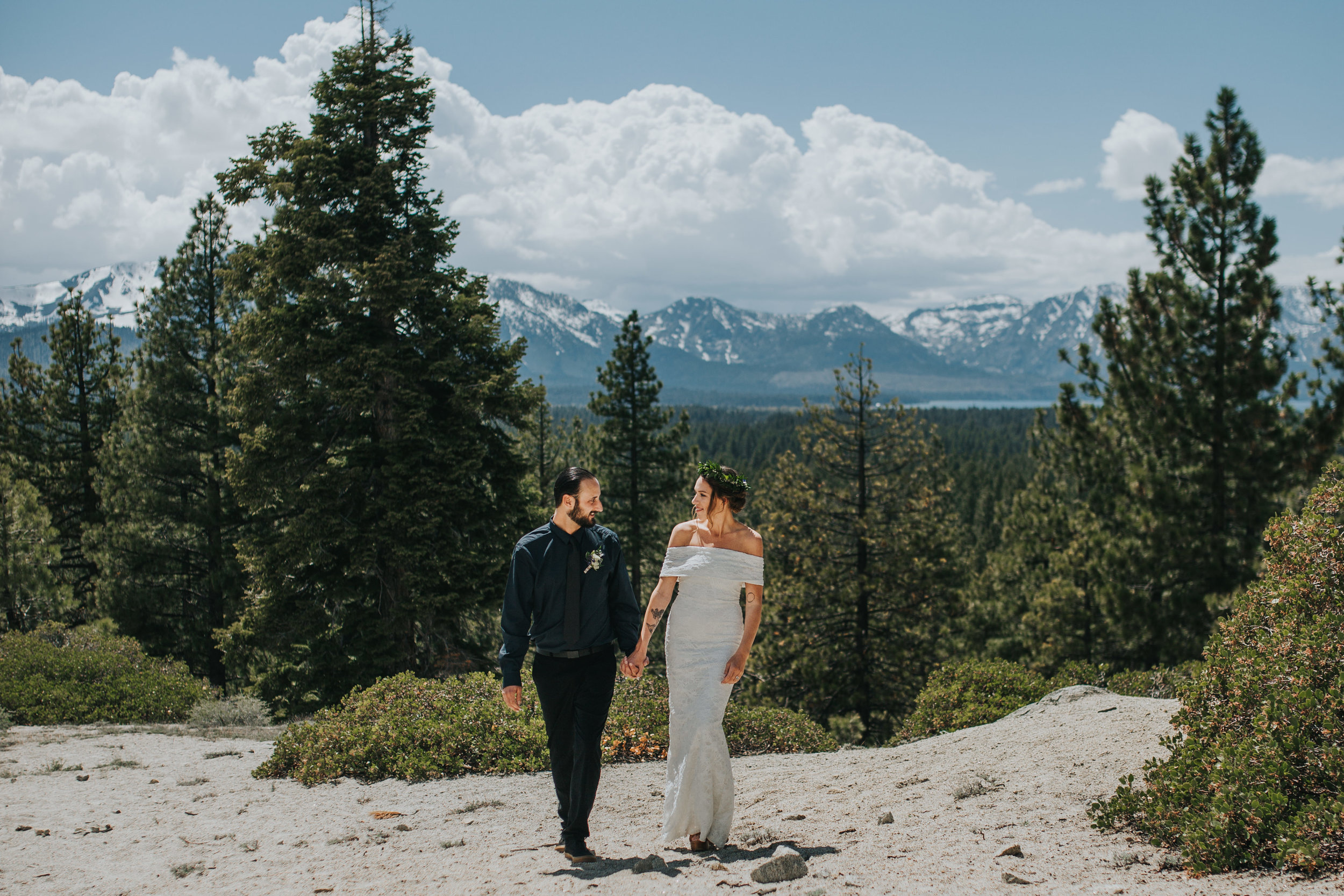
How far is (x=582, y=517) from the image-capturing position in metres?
4.62

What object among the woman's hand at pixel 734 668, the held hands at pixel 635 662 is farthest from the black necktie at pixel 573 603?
the woman's hand at pixel 734 668

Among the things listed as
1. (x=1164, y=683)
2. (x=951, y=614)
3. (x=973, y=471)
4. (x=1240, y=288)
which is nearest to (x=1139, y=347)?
(x=1240, y=288)

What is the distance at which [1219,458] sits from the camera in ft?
43.4

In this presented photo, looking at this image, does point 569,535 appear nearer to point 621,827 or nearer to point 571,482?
point 571,482

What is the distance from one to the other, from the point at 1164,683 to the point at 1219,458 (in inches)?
209

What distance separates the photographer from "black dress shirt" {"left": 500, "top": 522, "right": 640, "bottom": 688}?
4504 mm

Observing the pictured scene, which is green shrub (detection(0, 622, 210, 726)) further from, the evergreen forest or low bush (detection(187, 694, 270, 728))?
the evergreen forest

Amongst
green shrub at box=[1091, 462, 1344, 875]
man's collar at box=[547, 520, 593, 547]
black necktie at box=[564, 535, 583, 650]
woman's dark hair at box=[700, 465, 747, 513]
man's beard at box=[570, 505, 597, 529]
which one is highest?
woman's dark hair at box=[700, 465, 747, 513]

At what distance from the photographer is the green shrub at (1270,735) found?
3627mm

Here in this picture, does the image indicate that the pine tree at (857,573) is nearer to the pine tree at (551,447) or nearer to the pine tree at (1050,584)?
the pine tree at (1050,584)

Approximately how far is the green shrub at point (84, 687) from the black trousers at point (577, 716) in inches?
401

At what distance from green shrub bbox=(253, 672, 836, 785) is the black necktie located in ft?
11.6

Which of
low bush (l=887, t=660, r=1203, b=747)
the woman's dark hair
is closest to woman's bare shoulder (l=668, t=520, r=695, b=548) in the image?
the woman's dark hair

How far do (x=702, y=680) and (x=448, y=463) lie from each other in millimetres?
10458
